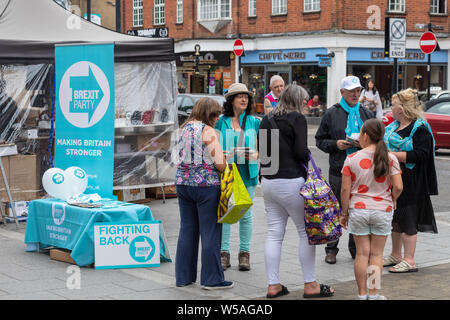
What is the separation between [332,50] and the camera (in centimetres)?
3262

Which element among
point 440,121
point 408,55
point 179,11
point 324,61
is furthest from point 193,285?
point 179,11

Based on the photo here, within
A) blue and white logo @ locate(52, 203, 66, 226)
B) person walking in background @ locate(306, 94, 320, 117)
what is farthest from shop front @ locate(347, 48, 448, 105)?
blue and white logo @ locate(52, 203, 66, 226)

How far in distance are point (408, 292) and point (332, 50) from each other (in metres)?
27.0

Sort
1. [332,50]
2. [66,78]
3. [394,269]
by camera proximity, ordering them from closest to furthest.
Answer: [394,269]
[66,78]
[332,50]

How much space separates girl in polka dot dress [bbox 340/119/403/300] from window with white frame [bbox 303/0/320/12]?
92.7 ft

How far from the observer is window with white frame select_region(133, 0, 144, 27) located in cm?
4391

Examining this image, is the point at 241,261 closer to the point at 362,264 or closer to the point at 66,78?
the point at 362,264

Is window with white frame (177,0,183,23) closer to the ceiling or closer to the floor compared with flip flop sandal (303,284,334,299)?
closer to the ceiling

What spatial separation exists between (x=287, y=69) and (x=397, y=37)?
19057mm

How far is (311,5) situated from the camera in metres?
33.7

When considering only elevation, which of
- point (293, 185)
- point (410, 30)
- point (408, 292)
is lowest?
point (408, 292)

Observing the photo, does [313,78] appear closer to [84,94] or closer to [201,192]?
[84,94]

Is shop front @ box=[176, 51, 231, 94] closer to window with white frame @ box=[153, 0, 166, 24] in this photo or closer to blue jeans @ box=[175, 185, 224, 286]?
window with white frame @ box=[153, 0, 166, 24]

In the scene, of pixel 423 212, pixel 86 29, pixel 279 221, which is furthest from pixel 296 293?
pixel 86 29
